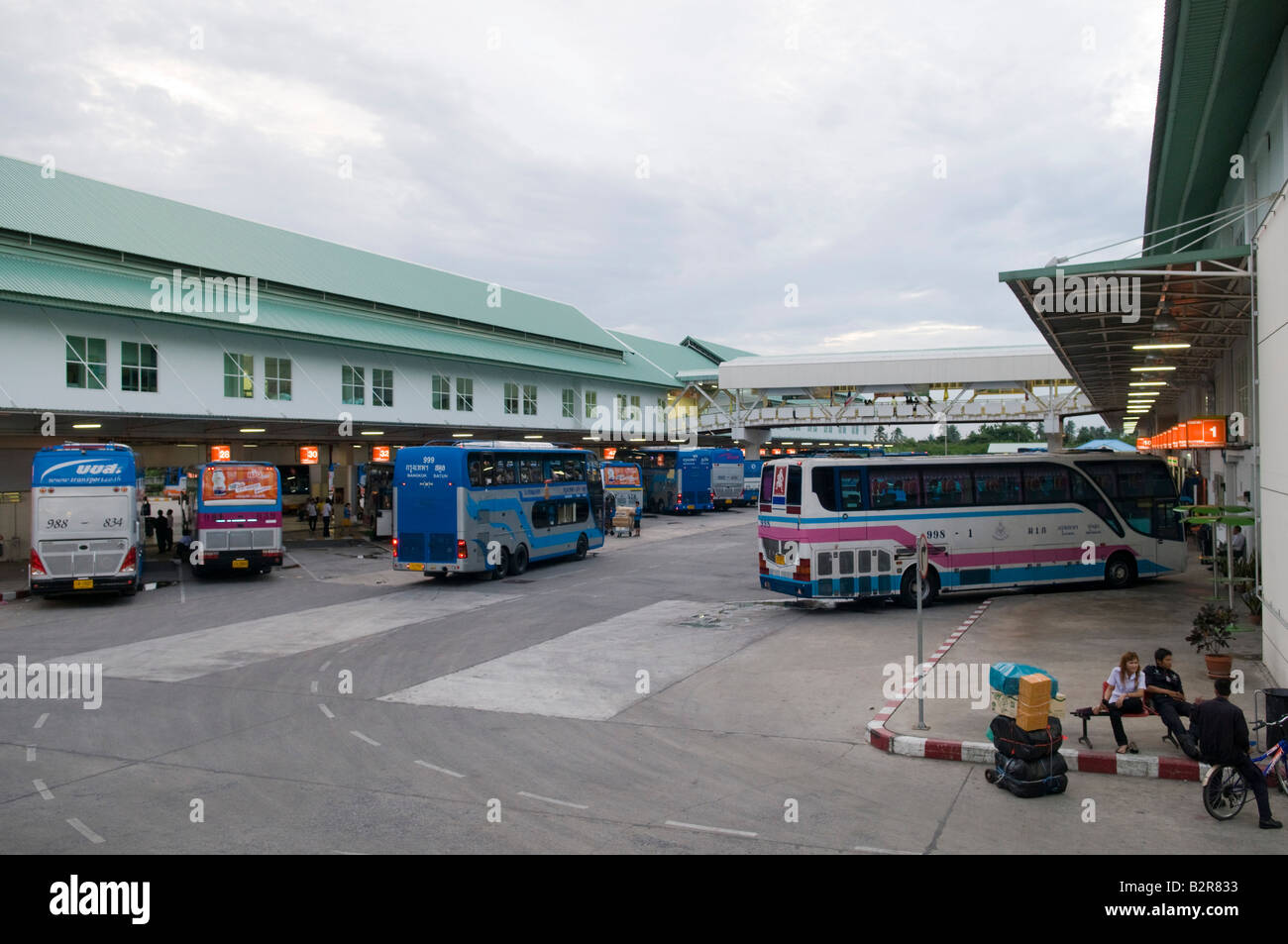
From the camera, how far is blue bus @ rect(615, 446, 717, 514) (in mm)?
52438

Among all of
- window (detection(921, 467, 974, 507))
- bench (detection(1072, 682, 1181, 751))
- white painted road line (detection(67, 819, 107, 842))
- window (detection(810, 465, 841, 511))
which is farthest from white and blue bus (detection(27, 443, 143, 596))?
bench (detection(1072, 682, 1181, 751))

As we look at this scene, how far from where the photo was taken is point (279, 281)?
34000mm

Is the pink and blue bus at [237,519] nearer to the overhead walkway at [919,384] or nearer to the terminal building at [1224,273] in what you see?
the terminal building at [1224,273]

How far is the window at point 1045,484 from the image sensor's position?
846 inches

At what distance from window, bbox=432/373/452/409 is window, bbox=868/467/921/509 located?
24317 mm

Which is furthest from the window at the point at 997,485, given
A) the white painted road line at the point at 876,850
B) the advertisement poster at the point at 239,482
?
the advertisement poster at the point at 239,482

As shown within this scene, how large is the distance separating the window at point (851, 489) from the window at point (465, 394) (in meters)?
24.6

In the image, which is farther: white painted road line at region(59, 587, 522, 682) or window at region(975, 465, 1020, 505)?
window at region(975, 465, 1020, 505)

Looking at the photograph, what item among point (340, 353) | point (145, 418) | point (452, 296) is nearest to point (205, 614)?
point (145, 418)

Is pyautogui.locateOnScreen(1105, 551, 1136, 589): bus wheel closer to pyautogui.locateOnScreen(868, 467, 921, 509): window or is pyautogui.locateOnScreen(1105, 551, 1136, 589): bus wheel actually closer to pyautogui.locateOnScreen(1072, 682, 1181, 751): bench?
pyautogui.locateOnScreen(868, 467, 921, 509): window
